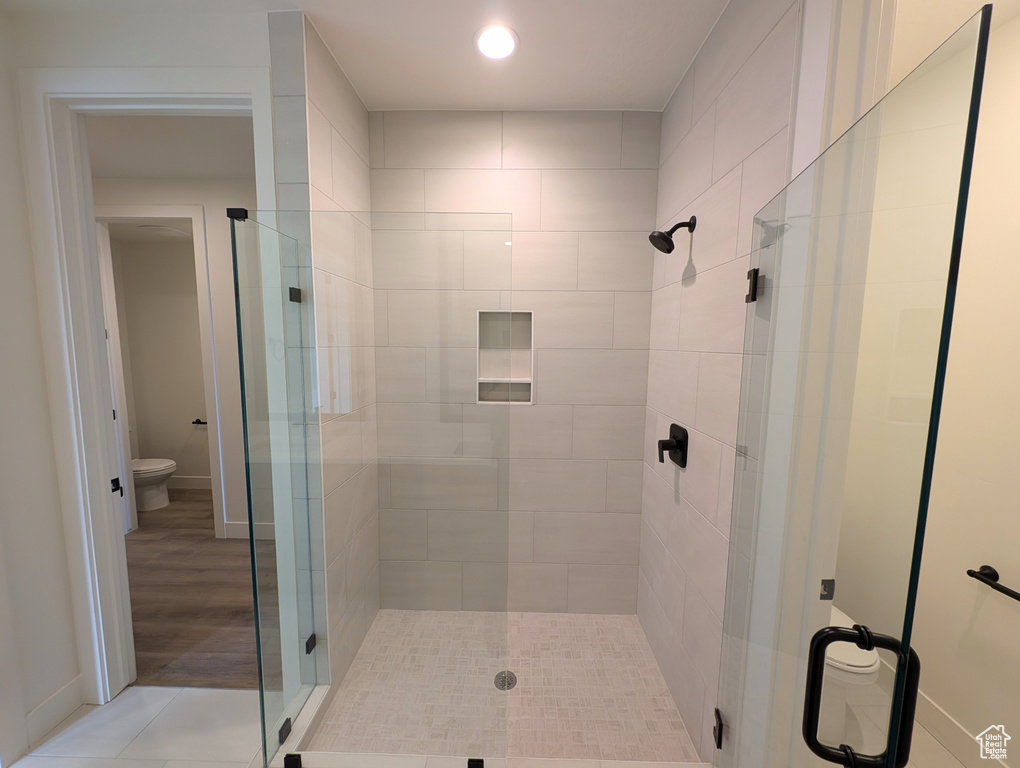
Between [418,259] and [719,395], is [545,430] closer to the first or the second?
[719,395]

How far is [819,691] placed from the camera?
586 millimetres

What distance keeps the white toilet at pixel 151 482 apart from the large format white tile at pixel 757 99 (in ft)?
15.0

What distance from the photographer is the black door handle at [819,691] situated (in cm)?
51

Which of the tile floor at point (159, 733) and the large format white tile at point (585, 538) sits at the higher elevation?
the large format white tile at point (585, 538)

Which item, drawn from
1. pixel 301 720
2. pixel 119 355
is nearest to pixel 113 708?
pixel 301 720

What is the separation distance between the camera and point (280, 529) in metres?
1.37

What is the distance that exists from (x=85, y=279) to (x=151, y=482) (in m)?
2.79

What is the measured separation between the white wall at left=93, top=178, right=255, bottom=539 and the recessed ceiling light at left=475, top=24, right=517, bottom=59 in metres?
2.19

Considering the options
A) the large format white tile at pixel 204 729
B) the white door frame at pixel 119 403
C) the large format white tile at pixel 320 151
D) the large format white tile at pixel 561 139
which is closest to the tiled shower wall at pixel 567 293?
the large format white tile at pixel 561 139

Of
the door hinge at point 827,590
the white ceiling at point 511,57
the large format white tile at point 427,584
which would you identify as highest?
the white ceiling at point 511,57

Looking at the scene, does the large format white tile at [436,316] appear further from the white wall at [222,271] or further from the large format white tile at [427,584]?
the white wall at [222,271]

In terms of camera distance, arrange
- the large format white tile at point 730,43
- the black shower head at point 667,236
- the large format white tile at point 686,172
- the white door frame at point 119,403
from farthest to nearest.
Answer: the white door frame at point 119,403 → the black shower head at point 667,236 → the large format white tile at point 686,172 → the large format white tile at point 730,43

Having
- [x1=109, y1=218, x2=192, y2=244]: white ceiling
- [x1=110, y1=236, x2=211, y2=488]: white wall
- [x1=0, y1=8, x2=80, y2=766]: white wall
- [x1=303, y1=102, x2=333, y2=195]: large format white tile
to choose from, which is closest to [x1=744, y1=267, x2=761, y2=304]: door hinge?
[x1=303, y1=102, x2=333, y2=195]: large format white tile

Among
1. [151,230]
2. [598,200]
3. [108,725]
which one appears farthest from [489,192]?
[151,230]
